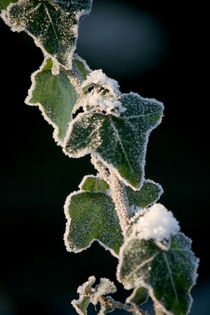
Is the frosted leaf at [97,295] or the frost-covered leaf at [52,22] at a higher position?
the frost-covered leaf at [52,22]

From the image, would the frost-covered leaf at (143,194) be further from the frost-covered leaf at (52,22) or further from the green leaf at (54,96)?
the frost-covered leaf at (52,22)

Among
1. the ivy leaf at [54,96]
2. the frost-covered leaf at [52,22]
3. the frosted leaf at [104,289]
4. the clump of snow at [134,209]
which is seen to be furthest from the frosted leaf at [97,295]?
the frost-covered leaf at [52,22]

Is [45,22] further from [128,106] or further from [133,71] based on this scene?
[133,71]

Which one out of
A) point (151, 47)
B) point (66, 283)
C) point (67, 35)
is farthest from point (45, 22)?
point (151, 47)

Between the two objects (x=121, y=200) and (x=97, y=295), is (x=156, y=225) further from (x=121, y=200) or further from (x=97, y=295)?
(x=97, y=295)

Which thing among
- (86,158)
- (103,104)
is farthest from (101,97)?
(86,158)

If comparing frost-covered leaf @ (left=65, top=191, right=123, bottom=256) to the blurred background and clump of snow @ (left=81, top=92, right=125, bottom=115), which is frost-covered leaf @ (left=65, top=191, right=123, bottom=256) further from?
the blurred background
